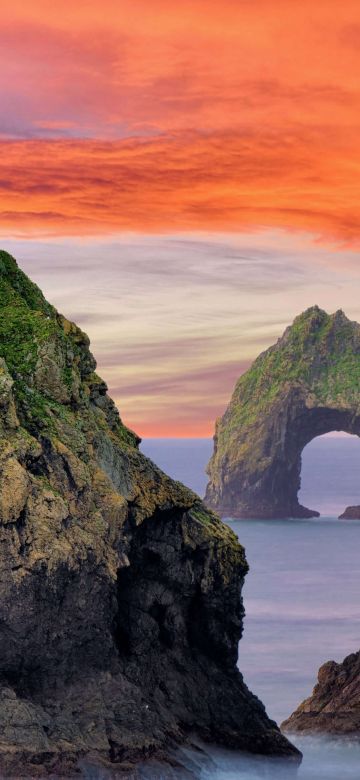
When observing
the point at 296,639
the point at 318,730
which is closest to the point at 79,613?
Result: the point at 318,730

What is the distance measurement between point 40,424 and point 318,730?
1950 centimetres

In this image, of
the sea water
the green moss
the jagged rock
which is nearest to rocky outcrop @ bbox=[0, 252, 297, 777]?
the sea water

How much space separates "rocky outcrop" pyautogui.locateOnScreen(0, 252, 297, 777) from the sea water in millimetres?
2377

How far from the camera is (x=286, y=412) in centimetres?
18025

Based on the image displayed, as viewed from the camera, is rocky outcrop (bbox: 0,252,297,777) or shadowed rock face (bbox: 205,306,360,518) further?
shadowed rock face (bbox: 205,306,360,518)

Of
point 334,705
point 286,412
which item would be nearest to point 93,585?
point 334,705

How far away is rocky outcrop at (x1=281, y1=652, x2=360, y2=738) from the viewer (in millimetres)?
52719

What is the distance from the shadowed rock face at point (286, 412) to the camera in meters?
179

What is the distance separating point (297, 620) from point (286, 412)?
83.5 m

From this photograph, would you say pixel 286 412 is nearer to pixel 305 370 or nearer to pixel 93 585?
pixel 305 370

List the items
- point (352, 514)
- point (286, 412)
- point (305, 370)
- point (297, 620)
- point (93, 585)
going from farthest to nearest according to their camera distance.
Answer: point (352, 514) < point (305, 370) < point (286, 412) < point (297, 620) < point (93, 585)

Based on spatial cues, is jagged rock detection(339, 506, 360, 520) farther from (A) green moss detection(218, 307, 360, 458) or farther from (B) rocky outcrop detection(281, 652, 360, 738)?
(B) rocky outcrop detection(281, 652, 360, 738)

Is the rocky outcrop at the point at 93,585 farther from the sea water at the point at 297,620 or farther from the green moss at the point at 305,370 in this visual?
the green moss at the point at 305,370

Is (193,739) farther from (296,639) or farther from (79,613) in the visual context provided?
(296,639)
